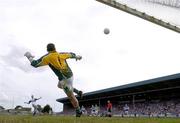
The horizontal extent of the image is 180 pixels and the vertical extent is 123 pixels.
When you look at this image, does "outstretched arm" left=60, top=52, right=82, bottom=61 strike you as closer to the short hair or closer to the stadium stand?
the short hair

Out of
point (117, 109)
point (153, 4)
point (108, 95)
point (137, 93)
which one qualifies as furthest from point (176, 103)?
point (153, 4)

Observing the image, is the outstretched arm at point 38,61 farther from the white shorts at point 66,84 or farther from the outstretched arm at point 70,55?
the white shorts at point 66,84

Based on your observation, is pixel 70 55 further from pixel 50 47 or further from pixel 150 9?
pixel 150 9

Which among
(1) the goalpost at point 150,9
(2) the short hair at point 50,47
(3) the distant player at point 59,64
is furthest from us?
(1) the goalpost at point 150,9

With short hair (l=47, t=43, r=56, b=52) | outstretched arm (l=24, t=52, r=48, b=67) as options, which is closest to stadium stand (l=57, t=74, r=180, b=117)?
outstretched arm (l=24, t=52, r=48, b=67)

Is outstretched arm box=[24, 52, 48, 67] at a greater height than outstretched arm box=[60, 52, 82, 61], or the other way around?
outstretched arm box=[60, 52, 82, 61]

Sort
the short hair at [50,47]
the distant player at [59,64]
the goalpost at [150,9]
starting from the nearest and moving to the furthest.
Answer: the short hair at [50,47] → the distant player at [59,64] → the goalpost at [150,9]

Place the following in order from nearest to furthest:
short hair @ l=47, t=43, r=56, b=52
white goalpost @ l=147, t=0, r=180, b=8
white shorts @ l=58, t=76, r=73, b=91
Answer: short hair @ l=47, t=43, r=56, b=52 < white shorts @ l=58, t=76, r=73, b=91 < white goalpost @ l=147, t=0, r=180, b=8

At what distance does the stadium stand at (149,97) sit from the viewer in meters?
59.1

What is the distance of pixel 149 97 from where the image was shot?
230ft

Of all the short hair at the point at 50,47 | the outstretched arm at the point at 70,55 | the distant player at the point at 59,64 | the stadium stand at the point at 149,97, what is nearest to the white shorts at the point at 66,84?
the distant player at the point at 59,64

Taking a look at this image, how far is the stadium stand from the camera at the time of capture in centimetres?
5912

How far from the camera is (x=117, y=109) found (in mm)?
80562

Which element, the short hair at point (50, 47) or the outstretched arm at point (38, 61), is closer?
the short hair at point (50, 47)
